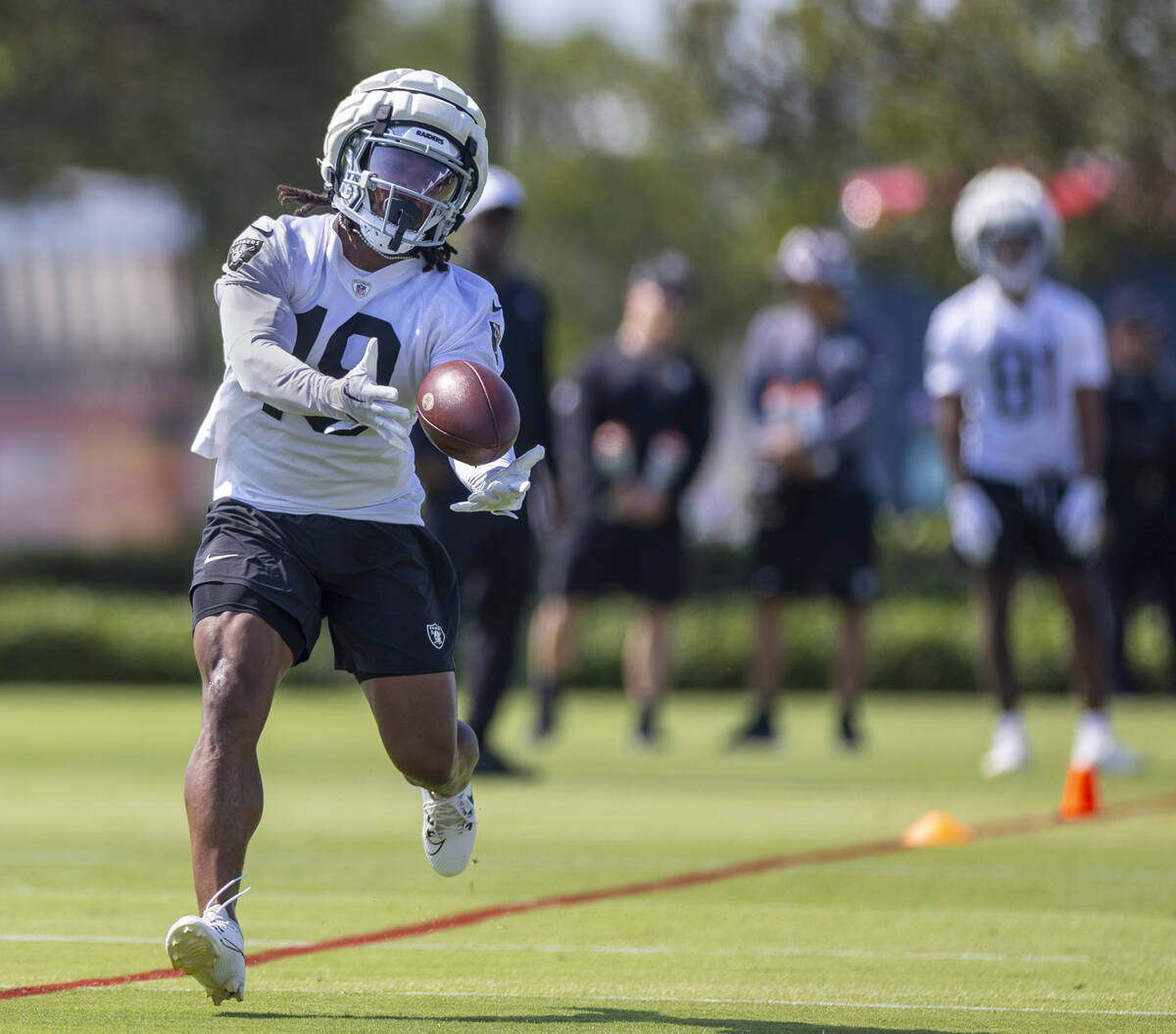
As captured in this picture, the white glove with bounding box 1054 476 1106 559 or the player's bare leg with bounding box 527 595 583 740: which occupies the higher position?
the white glove with bounding box 1054 476 1106 559

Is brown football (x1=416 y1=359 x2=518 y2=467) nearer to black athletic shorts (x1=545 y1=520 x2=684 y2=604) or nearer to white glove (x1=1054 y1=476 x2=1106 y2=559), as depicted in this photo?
white glove (x1=1054 y1=476 x2=1106 y2=559)

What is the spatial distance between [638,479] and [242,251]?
7152mm

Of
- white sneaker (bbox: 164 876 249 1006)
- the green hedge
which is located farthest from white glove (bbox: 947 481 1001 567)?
white sneaker (bbox: 164 876 249 1006)

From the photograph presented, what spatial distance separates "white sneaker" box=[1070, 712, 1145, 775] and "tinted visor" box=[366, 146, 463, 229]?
5895 millimetres

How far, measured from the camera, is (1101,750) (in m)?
10.5

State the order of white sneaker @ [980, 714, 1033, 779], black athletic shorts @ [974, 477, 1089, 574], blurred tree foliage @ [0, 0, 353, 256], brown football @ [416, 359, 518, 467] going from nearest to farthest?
brown football @ [416, 359, 518, 467] < white sneaker @ [980, 714, 1033, 779] < black athletic shorts @ [974, 477, 1089, 574] < blurred tree foliage @ [0, 0, 353, 256]

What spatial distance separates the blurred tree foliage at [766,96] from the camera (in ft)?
65.5

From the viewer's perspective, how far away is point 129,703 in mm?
16688

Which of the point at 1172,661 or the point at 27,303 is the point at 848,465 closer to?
the point at 1172,661

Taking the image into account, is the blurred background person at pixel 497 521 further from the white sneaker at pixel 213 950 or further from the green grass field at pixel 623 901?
the white sneaker at pixel 213 950

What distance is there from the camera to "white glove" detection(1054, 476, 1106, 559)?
34.8 feet

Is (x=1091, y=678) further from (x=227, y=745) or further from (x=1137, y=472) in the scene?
(x=227, y=745)

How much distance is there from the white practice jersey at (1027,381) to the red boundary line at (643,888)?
191 cm

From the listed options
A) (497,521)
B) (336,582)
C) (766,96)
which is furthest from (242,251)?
(766,96)
